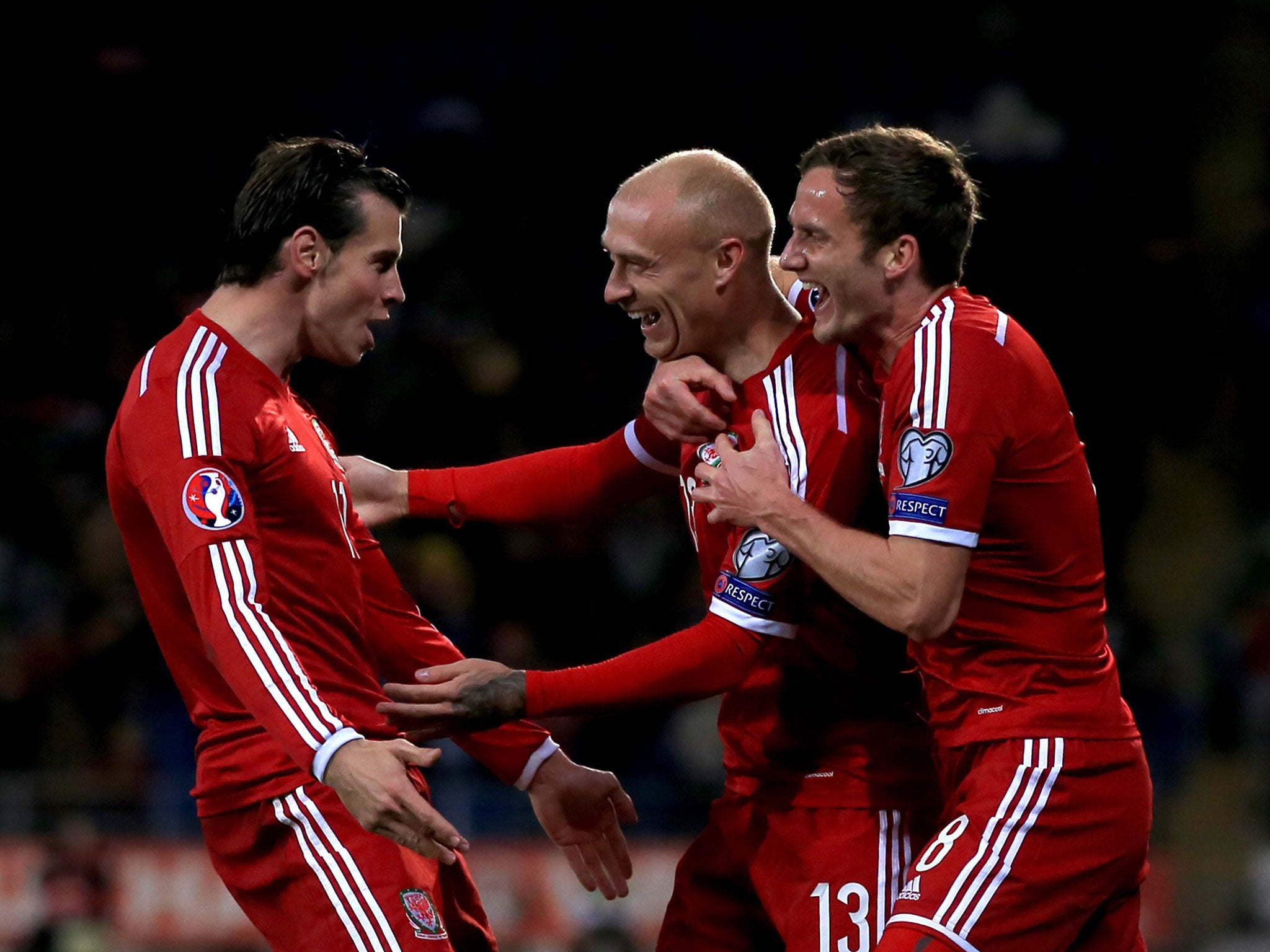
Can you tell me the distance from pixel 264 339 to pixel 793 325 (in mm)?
1155

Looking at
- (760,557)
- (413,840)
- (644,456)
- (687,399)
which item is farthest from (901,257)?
(413,840)

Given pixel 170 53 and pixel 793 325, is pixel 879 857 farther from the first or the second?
pixel 170 53

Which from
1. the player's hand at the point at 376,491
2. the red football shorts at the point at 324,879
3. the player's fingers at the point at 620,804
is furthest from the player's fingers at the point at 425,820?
the player's hand at the point at 376,491

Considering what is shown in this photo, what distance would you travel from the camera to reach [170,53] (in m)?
9.36

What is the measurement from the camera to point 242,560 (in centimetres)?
319

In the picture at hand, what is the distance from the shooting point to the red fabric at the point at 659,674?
347cm

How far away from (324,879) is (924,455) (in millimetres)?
1390

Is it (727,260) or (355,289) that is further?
(727,260)

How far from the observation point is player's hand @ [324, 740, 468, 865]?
9.89ft

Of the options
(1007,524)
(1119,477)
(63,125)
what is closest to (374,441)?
(63,125)

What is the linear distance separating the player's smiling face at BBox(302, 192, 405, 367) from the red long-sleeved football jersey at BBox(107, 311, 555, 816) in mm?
143

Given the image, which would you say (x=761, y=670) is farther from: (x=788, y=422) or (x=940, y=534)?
(x=940, y=534)

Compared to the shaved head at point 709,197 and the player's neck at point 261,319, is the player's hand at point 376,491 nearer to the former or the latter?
the player's neck at point 261,319

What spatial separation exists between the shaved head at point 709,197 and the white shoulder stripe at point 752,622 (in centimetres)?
80
